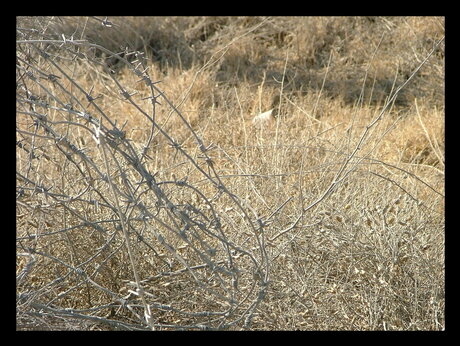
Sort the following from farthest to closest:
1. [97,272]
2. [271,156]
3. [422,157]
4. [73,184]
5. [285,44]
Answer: [285,44], [422,157], [271,156], [73,184], [97,272]

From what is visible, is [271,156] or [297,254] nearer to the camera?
[297,254]

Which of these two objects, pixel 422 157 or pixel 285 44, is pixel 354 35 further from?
pixel 422 157

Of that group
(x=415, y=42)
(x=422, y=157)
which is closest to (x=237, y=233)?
(x=422, y=157)

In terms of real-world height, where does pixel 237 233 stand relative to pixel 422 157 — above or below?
above

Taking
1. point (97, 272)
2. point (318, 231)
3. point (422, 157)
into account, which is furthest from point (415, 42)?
point (97, 272)

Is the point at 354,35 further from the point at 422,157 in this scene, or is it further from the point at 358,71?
the point at 422,157

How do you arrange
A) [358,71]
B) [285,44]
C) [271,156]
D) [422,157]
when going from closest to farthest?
[271,156], [422,157], [358,71], [285,44]

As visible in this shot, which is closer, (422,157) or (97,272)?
(97,272)

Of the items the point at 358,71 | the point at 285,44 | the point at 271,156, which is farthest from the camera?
the point at 285,44

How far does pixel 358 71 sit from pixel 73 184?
3294mm

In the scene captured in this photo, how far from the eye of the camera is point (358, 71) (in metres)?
5.45

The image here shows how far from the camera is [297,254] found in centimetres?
253

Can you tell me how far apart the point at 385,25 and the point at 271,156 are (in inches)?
123

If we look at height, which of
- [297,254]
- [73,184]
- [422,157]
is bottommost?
[422,157]
